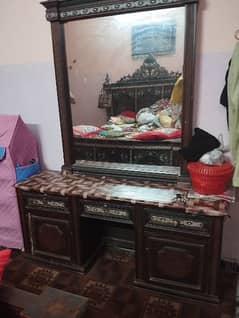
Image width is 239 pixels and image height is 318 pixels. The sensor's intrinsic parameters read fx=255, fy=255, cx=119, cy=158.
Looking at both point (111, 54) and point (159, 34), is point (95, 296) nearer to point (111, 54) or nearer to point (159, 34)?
point (111, 54)

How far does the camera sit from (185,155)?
5.43 feet

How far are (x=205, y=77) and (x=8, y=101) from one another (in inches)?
64.7

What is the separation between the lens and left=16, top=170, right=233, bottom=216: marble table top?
58.6 inches

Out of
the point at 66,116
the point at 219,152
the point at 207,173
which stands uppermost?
the point at 66,116

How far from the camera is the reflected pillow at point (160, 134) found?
5.82 feet

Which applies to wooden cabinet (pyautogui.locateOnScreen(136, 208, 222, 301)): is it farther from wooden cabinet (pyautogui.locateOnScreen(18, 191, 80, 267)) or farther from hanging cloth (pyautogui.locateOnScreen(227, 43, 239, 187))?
wooden cabinet (pyautogui.locateOnScreen(18, 191, 80, 267))

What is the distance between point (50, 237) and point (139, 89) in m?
1.28

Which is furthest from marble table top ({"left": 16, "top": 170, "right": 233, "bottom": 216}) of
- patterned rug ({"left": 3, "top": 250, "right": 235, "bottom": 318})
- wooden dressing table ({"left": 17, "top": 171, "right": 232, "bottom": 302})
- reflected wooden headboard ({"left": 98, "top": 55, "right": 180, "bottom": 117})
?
patterned rug ({"left": 3, "top": 250, "right": 235, "bottom": 318})

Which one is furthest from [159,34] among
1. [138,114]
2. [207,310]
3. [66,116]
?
[207,310]

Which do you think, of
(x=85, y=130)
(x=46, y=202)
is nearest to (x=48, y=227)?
(x=46, y=202)

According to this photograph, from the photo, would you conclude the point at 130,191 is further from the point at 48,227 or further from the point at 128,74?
the point at 128,74

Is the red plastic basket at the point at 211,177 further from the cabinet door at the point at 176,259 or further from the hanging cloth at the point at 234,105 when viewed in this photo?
the cabinet door at the point at 176,259

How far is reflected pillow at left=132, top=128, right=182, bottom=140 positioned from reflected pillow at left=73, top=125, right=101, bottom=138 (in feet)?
1.06

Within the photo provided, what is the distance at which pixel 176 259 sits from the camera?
63.4 inches
